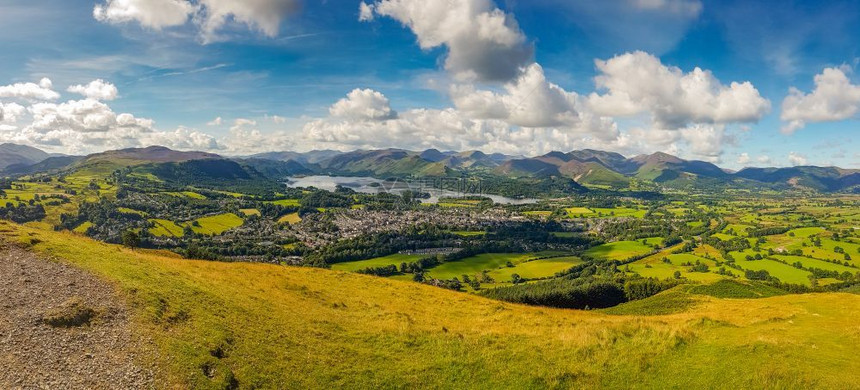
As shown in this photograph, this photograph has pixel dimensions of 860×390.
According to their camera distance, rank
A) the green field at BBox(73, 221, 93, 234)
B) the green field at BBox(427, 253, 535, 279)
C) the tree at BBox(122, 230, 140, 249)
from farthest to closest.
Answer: the green field at BBox(73, 221, 93, 234)
the green field at BBox(427, 253, 535, 279)
the tree at BBox(122, 230, 140, 249)

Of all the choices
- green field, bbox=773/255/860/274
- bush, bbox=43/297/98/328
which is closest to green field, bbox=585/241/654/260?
green field, bbox=773/255/860/274

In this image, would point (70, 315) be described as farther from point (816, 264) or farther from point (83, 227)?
point (83, 227)

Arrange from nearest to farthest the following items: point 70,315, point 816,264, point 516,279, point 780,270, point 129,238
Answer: point 70,315
point 129,238
point 516,279
point 780,270
point 816,264

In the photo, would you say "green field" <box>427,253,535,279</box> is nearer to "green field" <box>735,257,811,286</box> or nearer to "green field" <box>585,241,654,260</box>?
"green field" <box>585,241,654,260</box>

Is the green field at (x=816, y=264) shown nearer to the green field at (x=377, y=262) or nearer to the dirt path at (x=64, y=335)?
the green field at (x=377, y=262)

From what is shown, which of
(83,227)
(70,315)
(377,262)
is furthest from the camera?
(83,227)

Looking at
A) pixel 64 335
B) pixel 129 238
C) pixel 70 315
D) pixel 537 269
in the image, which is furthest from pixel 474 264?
pixel 64 335
